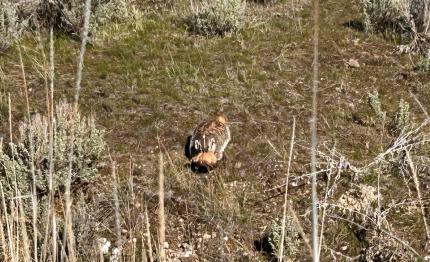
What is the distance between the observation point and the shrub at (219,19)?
6.75 m

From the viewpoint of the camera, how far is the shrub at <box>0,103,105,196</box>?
13.5 ft

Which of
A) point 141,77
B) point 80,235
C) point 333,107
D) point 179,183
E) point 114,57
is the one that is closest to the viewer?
point 80,235

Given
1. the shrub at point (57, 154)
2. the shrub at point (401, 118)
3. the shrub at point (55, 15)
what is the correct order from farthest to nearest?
the shrub at point (55, 15)
the shrub at point (401, 118)
the shrub at point (57, 154)

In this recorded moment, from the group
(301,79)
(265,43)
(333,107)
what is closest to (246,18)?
(265,43)

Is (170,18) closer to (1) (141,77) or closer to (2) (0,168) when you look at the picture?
(1) (141,77)

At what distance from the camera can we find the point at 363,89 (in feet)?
19.3

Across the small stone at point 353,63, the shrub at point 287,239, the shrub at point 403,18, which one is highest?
the shrub at point 403,18

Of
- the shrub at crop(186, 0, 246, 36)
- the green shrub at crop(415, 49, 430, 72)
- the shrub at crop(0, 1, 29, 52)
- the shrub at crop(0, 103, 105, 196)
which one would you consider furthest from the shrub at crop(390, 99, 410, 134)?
the shrub at crop(0, 1, 29, 52)

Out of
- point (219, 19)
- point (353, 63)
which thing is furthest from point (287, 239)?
point (219, 19)

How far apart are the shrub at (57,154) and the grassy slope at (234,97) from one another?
1.15 ft

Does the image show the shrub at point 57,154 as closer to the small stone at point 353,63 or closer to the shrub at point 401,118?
the shrub at point 401,118

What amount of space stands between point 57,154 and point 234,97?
6.44 ft

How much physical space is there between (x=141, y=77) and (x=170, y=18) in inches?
64.3

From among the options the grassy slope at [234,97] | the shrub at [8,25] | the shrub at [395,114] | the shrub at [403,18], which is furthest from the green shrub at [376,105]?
the shrub at [8,25]
